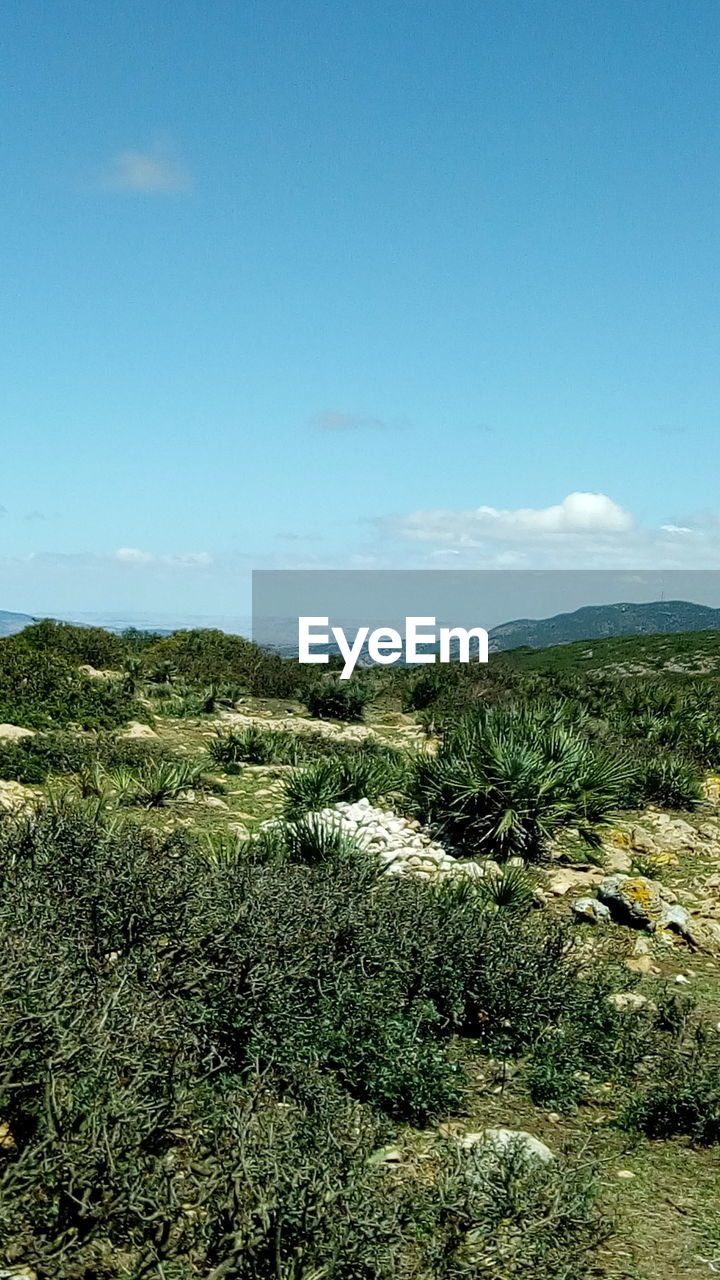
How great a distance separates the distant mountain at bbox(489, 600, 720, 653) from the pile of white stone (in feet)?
373

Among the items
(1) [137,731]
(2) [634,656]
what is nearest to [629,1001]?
(1) [137,731]

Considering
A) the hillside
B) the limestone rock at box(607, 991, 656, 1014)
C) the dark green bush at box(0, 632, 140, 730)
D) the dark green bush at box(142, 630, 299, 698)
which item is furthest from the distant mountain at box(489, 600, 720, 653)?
the limestone rock at box(607, 991, 656, 1014)

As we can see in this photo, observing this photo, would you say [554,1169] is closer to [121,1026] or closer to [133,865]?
[121,1026]

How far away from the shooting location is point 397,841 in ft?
31.3

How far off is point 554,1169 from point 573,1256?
1.69ft

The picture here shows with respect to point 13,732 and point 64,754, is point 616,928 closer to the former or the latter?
point 64,754

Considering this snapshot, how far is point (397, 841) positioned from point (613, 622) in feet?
457

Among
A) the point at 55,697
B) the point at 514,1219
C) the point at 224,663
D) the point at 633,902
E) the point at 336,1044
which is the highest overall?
the point at 224,663

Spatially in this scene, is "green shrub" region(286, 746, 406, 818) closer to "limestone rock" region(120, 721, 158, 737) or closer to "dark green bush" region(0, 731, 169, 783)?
"dark green bush" region(0, 731, 169, 783)

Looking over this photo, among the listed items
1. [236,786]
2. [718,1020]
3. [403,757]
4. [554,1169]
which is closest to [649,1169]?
[554,1169]

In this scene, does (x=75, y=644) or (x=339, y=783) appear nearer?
(x=339, y=783)

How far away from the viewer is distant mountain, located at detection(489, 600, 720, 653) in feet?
422

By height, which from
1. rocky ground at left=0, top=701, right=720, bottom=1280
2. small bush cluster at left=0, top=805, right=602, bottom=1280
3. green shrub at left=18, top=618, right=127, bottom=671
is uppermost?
green shrub at left=18, top=618, right=127, bottom=671

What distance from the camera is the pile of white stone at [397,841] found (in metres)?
8.85
